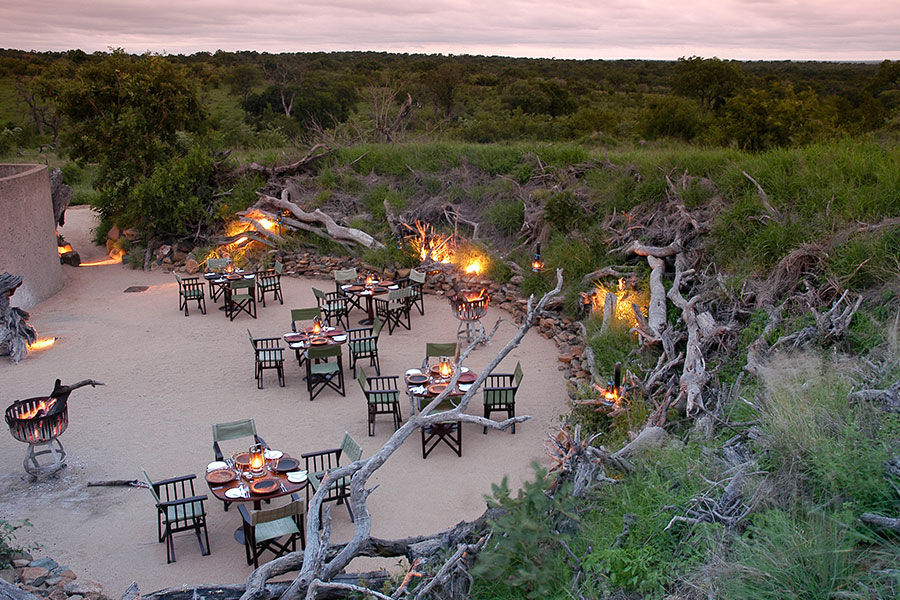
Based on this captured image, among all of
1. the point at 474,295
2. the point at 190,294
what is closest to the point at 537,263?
the point at 474,295

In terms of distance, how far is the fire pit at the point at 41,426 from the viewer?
8852mm

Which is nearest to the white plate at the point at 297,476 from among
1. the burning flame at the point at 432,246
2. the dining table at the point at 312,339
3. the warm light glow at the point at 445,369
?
the warm light glow at the point at 445,369

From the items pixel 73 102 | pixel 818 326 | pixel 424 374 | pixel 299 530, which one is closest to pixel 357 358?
pixel 424 374

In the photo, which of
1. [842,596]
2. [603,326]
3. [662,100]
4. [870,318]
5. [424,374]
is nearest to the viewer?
[842,596]

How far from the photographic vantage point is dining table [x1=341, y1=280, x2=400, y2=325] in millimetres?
15250

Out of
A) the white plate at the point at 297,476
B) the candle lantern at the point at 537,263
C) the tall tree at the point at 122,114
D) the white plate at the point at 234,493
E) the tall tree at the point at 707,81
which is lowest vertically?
the white plate at the point at 234,493

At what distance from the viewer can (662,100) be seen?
87.3 ft

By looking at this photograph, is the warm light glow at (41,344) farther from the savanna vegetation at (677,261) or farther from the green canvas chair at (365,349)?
the savanna vegetation at (677,261)

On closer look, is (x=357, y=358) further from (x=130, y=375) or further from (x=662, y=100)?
(x=662, y=100)

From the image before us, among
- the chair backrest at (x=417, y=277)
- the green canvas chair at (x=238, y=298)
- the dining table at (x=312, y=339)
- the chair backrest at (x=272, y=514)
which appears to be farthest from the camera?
the chair backrest at (x=417, y=277)

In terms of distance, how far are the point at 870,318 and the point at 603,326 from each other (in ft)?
14.6

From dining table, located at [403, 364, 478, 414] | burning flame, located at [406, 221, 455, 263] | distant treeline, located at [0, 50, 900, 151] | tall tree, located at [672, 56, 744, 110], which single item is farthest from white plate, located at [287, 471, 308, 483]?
tall tree, located at [672, 56, 744, 110]

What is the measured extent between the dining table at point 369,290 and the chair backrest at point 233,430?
6.26m

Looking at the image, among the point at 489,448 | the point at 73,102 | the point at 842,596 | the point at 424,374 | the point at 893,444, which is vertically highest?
the point at 73,102
